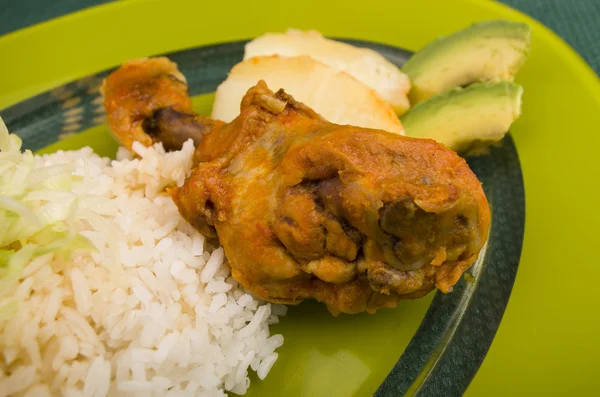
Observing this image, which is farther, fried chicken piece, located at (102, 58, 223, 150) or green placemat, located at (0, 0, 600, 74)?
green placemat, located at (0, 0, 600, 74)

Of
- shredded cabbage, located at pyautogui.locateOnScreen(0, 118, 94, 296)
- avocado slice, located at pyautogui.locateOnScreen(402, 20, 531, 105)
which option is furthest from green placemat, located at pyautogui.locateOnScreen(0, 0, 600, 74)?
shredded cabbage, located at pyautogui.locateOnScreen(0, 118, 94, 296)

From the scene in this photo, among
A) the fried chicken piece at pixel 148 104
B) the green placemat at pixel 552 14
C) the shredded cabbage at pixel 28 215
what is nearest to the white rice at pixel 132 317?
the shredded cabbage at pixel 28 215

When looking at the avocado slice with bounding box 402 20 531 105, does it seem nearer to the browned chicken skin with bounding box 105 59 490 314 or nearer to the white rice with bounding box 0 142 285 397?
the browned chicken skin with bounding box 105 59 490 314

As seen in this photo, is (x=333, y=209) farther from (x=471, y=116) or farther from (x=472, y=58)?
(x=472, y=58)

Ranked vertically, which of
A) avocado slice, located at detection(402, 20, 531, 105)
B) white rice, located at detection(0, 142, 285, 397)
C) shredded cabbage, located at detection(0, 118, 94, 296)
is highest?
avocado slice, located at detection(402, 20, 531, 105)

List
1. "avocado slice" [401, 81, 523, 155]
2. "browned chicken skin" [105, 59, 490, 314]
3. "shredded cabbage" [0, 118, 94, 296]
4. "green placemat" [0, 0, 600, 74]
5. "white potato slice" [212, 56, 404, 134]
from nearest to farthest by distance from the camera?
"browned chicken skin" [105, 59, 490, 314] < "shredded cabbage" [0, 118, 94, 296] < "avocado slice" [401, 81, 523, 155] < "white potato slice" [212, 56, 404, 134] < "green placemat" [0, 0, 600, 74]

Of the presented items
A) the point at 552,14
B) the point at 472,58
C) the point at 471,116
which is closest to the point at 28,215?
the point at 471,116

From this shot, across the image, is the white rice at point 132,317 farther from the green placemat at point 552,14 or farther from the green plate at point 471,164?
the green placemat at point 552,14

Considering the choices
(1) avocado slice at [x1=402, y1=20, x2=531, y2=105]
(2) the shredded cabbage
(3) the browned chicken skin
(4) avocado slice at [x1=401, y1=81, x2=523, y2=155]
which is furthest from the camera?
(1) avocado slice at [x1=402, y1=20, x2=531, y2=105]
